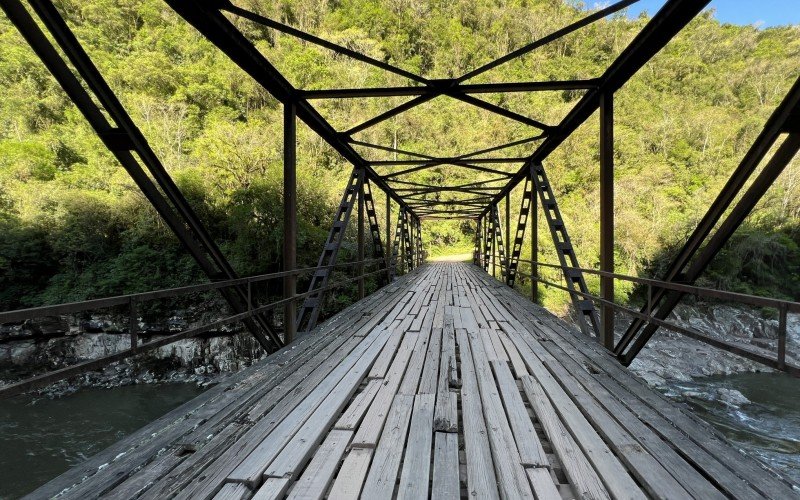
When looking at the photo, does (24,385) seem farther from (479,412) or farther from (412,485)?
(479,412)

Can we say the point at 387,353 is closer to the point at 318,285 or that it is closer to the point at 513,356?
the point at 513,356

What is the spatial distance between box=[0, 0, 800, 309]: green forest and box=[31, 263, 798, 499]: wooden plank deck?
11093mm

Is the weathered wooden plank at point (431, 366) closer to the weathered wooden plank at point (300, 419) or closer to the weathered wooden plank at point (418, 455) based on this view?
the weathered wooden plank at point (418, 455)

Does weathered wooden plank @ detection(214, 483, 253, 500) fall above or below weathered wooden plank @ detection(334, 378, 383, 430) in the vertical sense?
above

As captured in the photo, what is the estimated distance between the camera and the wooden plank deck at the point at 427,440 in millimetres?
1384

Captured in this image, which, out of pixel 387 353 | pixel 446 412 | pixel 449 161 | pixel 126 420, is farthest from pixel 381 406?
pixel 126 420

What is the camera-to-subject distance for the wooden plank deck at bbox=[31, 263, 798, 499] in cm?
138

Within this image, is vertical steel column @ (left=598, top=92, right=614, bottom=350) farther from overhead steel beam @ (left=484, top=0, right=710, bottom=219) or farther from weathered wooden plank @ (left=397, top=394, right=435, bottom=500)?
weathered wooden plank @ (left=397, top=394, right=435, bottom=500)

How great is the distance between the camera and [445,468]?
1.49 m

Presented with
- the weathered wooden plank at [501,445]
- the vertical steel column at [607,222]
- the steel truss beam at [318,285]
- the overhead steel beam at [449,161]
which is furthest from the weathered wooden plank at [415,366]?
the overhead steel beam at [449,161]

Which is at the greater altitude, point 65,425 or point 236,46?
point 236,46

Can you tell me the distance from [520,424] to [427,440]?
0.51 metres

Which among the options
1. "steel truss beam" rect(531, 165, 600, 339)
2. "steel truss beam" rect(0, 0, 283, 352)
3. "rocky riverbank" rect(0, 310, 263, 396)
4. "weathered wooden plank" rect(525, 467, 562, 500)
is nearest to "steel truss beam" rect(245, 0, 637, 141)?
"steel truss beam" rect(0, 0, 283, 352)

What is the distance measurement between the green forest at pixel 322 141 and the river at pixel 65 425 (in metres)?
4.16
